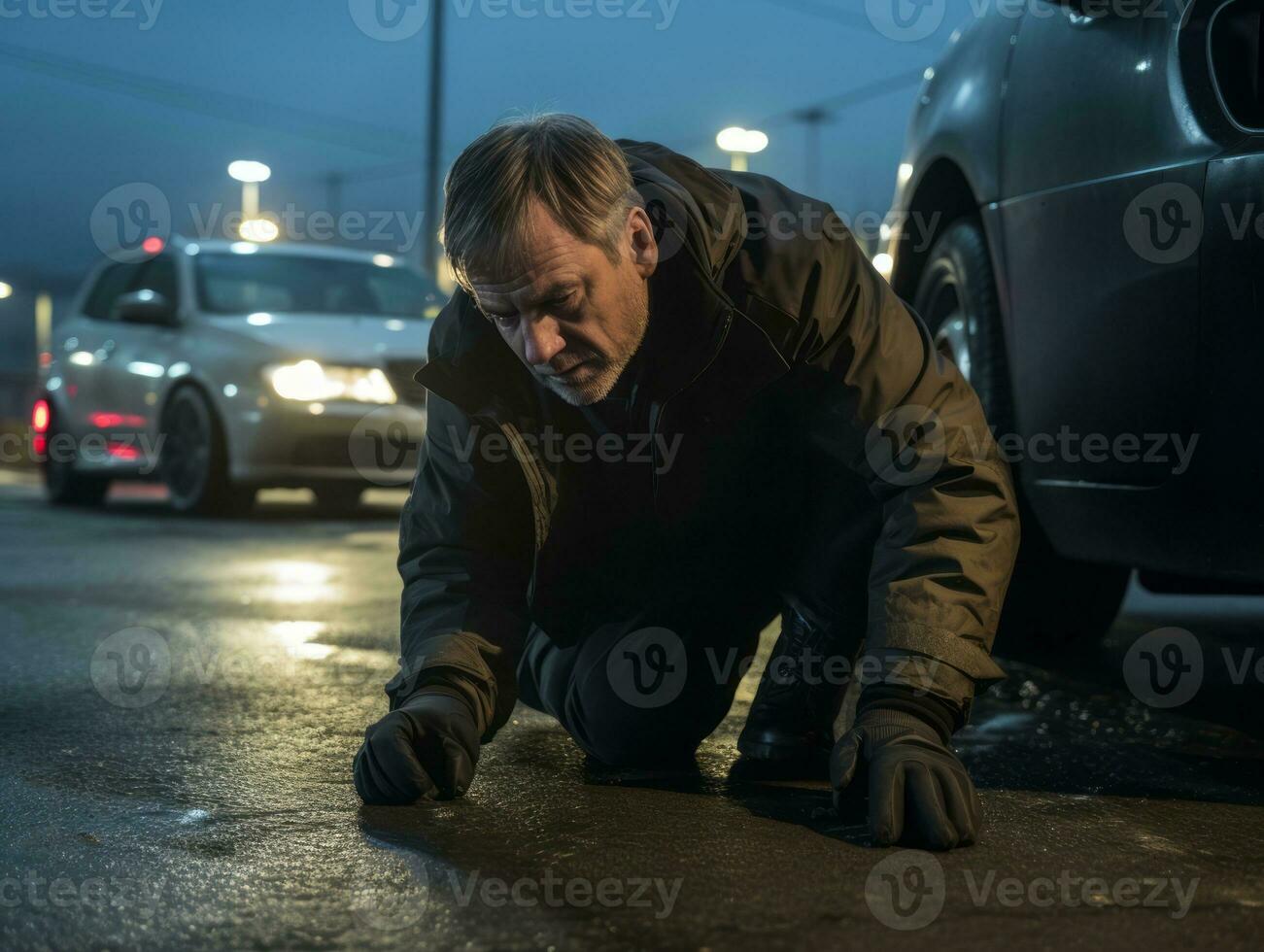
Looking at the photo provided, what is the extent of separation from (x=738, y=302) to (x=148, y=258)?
785 centimetres

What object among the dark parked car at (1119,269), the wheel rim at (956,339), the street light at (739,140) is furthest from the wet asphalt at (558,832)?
the street light at (739,140)

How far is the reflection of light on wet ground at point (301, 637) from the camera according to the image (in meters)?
4.02

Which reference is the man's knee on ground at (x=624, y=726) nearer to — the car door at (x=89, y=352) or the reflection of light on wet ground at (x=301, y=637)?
the reflection of light on wet ground at (x=301, y=637)

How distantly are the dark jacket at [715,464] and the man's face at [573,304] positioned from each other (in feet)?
0.19

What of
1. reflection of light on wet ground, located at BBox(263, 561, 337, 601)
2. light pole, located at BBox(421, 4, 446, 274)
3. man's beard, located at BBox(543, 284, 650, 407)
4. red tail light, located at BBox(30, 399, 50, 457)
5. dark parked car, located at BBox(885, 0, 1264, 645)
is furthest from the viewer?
light pole, located at BBox(421, 4, 446, 274)

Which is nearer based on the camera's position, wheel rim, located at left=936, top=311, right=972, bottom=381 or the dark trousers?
the dark trousers

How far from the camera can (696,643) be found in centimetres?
277

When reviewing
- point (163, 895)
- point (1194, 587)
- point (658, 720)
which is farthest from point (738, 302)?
point (1194, 587)

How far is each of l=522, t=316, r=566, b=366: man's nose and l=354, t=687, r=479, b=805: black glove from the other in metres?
0.52

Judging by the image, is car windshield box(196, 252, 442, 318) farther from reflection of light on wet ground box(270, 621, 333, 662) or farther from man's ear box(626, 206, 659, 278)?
man's ear box(626, 206, 659, 278)

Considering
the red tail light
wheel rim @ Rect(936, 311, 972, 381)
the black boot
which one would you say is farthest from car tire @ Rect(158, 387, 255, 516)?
the black boot

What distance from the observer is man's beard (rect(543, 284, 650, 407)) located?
2412 mm

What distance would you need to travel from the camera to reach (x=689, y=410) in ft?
8.44

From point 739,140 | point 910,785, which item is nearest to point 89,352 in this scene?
point 910,785
